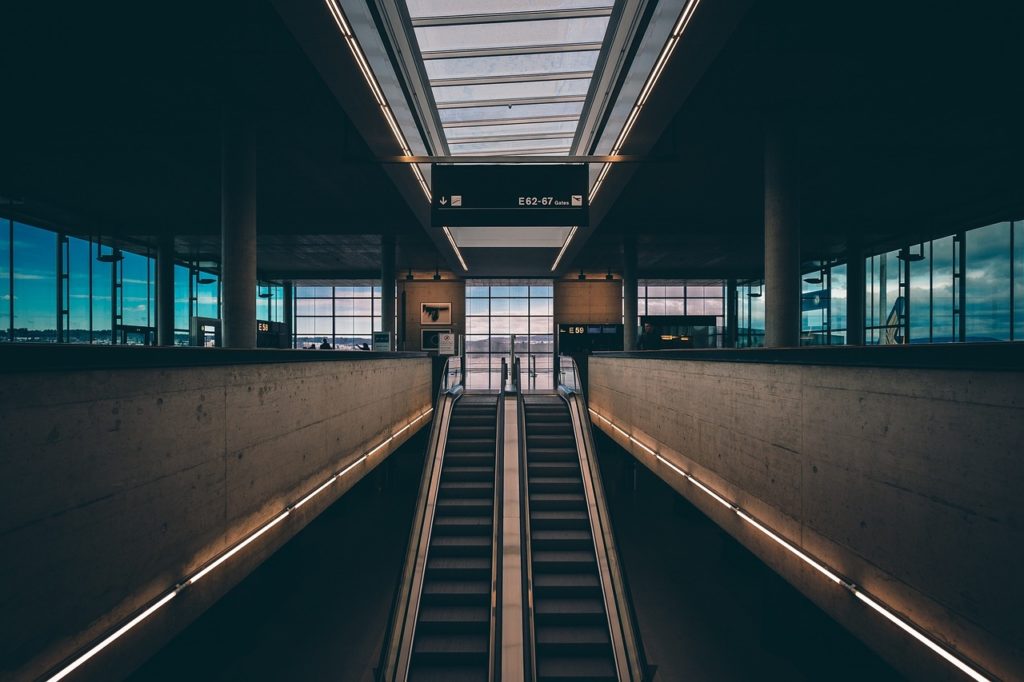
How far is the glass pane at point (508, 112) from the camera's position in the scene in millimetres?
9615

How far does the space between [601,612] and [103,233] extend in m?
19.9

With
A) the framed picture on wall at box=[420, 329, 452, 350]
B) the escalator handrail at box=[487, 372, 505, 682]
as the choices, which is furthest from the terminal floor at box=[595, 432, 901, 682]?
the framed picture on wall at box=[420, 329, 452, 350]

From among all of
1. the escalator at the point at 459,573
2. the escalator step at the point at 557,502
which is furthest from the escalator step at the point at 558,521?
the escalator at the point at 459,573

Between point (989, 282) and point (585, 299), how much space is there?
598 inches

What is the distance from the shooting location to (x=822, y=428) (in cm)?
446

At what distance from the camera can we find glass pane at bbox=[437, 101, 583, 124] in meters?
9.61

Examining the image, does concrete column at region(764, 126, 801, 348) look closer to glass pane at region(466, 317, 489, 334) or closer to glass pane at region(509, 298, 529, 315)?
glass pane at region(509, 298, 529, 315)

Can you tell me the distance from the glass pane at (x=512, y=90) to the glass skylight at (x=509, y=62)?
0.7 inches

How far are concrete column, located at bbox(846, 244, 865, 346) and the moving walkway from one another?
519 inches

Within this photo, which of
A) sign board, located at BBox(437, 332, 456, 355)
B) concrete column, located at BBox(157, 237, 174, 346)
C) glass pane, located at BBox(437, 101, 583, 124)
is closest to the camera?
glass pane, located at BBox(437, 101, 583, 124)

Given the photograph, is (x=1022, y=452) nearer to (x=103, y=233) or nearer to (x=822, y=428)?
(x=822, y=428)

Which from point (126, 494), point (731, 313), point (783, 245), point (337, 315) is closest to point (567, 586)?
point (126, 494)

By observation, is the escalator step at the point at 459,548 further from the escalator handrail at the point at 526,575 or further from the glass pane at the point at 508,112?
the glass pane at the point at 508,112

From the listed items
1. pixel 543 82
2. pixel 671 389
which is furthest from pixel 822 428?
pixel 543 82
